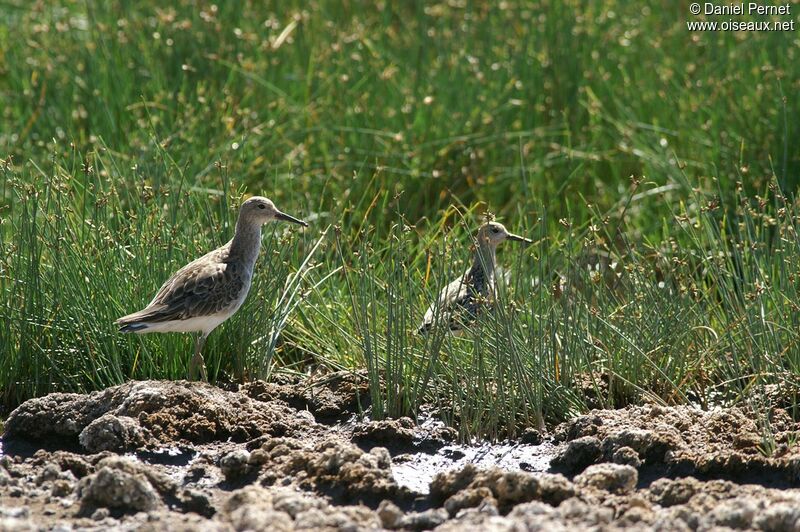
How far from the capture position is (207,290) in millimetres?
5645

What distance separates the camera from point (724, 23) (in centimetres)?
928

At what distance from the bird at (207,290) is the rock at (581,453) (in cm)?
178

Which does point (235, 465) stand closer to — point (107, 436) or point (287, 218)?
point (107, 436)

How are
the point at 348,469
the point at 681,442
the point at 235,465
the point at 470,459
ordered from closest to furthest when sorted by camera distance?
the point at 348,469
the point at 235,465
the point at 681,442
the point at 470,459

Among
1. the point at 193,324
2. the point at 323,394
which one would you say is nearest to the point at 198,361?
the point at 193,324

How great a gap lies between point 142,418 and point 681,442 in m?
2.09

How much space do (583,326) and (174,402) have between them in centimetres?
184

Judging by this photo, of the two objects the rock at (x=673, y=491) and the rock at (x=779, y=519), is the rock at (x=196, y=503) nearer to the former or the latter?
the rock at (x=673, y=491)

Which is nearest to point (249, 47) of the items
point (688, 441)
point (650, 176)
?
point (650, 176)

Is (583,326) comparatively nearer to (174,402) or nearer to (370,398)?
(370,398)

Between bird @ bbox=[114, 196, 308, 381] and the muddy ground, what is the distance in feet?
0.98

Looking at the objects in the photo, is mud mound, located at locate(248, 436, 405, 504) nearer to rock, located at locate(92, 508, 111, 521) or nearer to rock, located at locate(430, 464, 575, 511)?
rock, located at locate(430, 464, 575, 511)

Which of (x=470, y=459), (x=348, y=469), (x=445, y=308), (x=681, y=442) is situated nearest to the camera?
(x=348, y=469)

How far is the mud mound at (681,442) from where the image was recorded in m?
4.55
